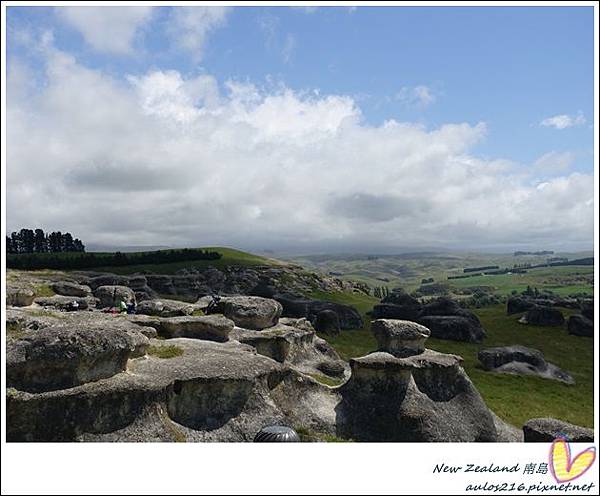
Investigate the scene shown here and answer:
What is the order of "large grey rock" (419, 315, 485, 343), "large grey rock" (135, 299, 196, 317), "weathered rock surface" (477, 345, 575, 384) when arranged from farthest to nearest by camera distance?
"large grey rock" (419, 315, 485, 343) → "weathered rock surface" (477, 345, 575, 384) → "large grey rock" (135, 299, 196, 317)

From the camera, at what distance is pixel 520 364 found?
171 feet

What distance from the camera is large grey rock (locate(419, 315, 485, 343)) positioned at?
229 feet

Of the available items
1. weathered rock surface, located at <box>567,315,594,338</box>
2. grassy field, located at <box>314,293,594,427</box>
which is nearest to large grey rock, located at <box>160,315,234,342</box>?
grassy field, located at <box>314,293,594,427</box>

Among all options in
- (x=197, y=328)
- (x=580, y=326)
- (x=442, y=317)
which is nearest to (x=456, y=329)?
(x=442, y=317)

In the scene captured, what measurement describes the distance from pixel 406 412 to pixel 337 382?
33.6ft

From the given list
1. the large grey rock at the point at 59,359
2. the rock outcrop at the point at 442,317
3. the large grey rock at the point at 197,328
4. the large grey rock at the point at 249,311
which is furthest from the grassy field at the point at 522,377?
the large grey rock at the point at 59,359

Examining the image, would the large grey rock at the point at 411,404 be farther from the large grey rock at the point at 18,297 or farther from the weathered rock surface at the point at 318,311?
the weathered rock surface at the point at 318,311

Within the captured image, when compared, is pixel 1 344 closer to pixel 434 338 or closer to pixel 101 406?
pixel 101 406

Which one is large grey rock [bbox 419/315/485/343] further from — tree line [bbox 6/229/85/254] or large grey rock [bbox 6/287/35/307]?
tree line [bbox 6/229/85/254]

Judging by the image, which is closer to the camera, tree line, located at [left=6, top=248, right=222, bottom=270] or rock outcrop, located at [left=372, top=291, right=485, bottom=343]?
rock outcrop, located at [left=372, top=291, right=485, bottom=343]

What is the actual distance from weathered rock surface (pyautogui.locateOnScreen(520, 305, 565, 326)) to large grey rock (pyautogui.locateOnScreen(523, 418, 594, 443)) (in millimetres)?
62474

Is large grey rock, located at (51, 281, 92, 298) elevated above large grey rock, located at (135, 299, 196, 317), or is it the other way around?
large grey rock, located at (135, 299, 196, 317)

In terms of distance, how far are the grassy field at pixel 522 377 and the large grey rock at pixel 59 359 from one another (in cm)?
2853

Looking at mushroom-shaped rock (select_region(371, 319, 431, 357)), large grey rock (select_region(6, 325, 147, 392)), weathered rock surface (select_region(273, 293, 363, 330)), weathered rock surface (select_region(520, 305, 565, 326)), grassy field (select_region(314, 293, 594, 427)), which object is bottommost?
grassy field (select_region(314, 293, 594, 427))
